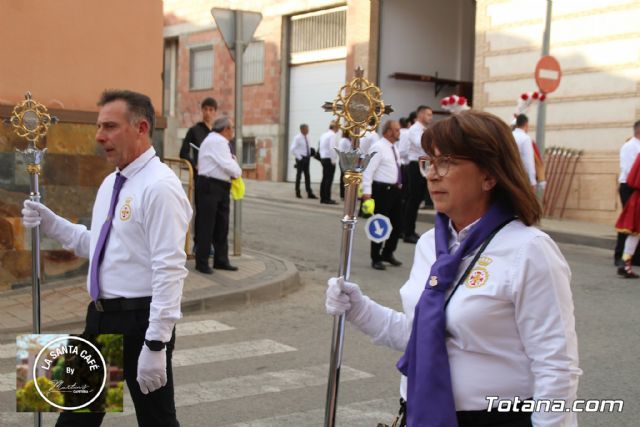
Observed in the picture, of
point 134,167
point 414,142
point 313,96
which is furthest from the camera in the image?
point 313,96

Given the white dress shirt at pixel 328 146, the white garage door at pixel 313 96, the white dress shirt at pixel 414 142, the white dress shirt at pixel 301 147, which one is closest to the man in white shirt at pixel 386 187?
the white dress shirt at pixel 414 142

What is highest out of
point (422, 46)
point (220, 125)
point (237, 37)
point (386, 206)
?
point (422, 46)

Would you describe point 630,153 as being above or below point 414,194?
above

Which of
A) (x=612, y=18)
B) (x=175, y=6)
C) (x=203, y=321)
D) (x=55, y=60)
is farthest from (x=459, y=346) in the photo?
(x=175, y=6)

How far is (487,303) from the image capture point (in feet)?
8.04

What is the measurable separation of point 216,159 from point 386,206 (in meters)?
2.58

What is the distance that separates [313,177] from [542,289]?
2316 centimetres

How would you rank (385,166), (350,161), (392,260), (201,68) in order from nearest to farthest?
(350,161) < (385,166) < (392,260) < (201,68)

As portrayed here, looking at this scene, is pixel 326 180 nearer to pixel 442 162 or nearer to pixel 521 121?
pixel 521 121

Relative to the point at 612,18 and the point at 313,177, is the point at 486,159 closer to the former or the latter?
the point at 612,18

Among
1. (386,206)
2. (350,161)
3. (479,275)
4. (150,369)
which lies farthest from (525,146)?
(479,275)

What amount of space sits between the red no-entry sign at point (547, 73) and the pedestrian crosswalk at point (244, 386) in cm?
925

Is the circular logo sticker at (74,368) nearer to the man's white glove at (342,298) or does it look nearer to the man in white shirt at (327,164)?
the man's white glove at (342,298)

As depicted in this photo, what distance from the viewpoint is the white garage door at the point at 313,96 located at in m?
24.8
